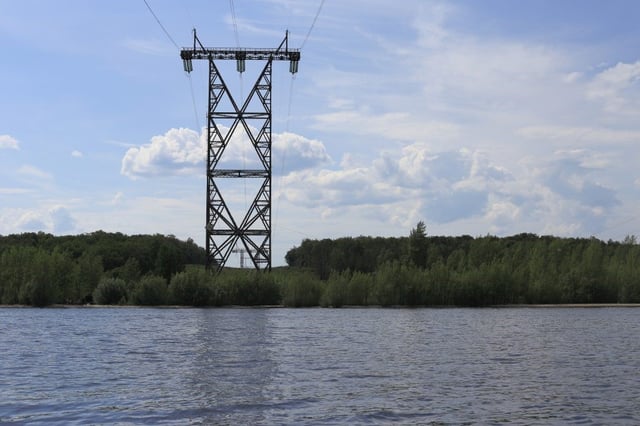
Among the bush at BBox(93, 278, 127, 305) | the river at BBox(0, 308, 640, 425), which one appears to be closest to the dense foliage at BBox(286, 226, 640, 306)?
the bush at BBox(93, 278, 127, 305)

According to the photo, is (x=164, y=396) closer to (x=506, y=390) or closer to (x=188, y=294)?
(x=506, y=390)

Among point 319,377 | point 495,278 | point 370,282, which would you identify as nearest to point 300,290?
point 370,282

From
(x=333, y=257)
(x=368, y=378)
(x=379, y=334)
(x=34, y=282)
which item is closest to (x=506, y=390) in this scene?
(x=368, y=378)

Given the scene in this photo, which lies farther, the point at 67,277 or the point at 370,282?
the point at 67,277

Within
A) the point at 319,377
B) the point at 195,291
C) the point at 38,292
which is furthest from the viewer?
the point at 38,292

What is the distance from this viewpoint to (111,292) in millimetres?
94438

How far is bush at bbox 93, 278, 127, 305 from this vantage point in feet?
308

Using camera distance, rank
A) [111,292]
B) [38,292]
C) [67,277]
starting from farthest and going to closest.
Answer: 1. [67,277]
2. [38,292]
3. [111,292]

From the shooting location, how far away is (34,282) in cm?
9475

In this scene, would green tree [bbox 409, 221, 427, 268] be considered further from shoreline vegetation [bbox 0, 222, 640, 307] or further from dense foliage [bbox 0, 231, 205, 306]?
dense foliage [bbox 0, 231, 205, 306]

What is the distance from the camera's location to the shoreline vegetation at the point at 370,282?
89.7m

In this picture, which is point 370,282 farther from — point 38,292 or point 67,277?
point 38,292

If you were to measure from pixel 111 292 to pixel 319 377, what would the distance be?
7189 cm

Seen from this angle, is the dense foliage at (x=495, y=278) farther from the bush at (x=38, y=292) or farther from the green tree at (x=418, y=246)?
the bush at (x=38, y=292)
